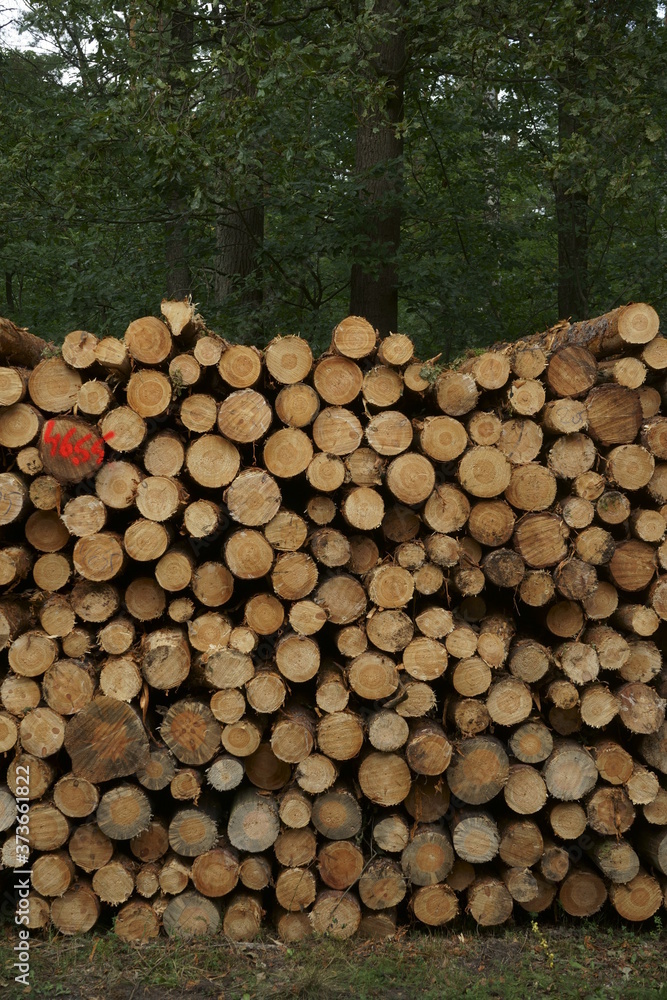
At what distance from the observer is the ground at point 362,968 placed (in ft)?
11.9

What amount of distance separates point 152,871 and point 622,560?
2.69 metres

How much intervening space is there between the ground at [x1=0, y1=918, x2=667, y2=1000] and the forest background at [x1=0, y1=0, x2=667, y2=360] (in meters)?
4.75

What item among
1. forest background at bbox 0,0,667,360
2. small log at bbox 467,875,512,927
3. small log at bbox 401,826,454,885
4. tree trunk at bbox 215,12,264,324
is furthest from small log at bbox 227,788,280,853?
tree trunk at bbox 215,12,264,324

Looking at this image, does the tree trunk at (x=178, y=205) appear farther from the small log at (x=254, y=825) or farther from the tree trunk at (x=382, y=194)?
the small log at (x=254, y=825)

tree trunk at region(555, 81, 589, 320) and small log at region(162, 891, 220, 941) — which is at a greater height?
tree trunk at region(555, 81, 589, 320)

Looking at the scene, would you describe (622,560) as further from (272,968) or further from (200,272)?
(200,272)

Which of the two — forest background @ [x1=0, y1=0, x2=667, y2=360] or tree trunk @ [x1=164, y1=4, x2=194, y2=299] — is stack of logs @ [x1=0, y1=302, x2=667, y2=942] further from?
tree trunk @ [x1=164, y1=4, x2=194, y2=299]

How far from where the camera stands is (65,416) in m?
4.07

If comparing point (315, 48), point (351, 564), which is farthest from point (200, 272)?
point (351, 564)

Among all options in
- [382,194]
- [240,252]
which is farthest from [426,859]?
[240,252]

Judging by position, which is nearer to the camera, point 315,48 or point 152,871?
point 152,871

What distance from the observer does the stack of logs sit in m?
4.04

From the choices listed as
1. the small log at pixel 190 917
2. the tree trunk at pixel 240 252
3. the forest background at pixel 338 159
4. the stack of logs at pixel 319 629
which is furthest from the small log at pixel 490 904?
the tree trunk at pixel 240 252

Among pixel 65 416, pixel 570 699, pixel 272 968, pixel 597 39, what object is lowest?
pixel 272 968
